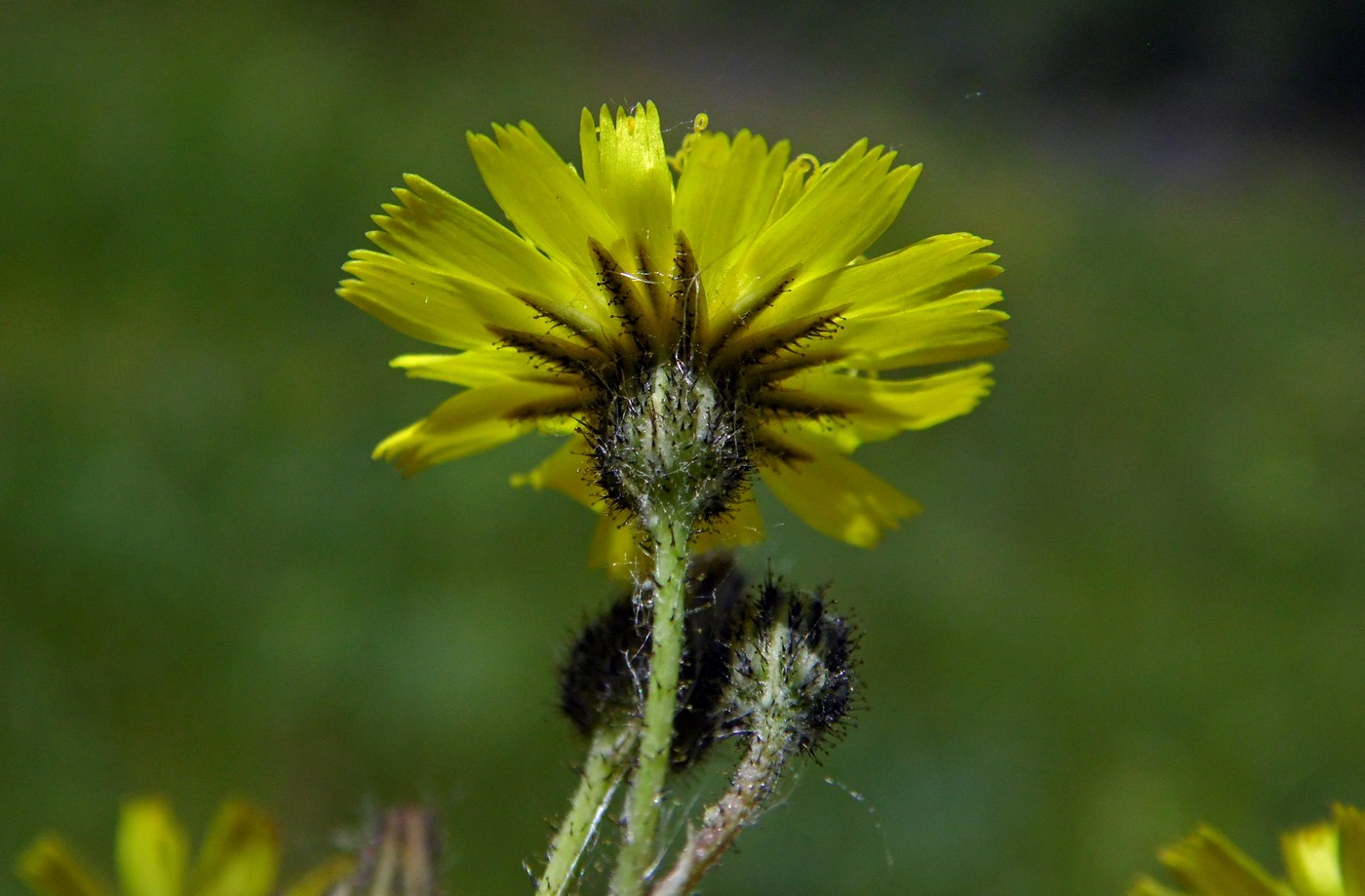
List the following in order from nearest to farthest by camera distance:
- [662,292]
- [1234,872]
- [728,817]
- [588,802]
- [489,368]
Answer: [728,817]
[588,802]
[662,292]
[489,368]
[1234,872]

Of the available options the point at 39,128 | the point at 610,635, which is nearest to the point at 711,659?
the point at 610,635

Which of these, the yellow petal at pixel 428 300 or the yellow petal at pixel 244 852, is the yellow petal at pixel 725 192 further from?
the yellow petal at pixel 244 852

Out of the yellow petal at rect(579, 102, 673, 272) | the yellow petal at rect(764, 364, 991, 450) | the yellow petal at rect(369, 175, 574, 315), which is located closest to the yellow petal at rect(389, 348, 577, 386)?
the yellow petal at rect(369, 175, 574, 315)

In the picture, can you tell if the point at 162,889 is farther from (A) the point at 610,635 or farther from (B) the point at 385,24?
(B) the point at 385,24

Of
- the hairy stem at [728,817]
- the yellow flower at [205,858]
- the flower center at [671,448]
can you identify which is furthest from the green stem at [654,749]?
the yellow flower at [205,858]

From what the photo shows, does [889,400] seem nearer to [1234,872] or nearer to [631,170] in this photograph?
[631,170]

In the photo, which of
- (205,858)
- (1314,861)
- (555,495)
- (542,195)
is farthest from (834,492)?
(555,495)
